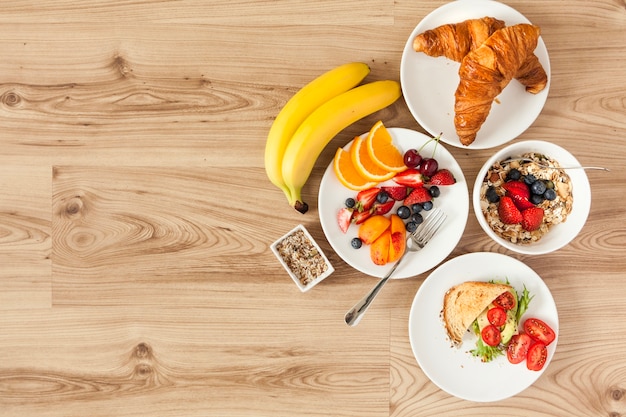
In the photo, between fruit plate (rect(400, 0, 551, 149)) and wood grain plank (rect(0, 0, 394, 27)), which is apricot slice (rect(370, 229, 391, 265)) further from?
wood grain plank (rect(0, 0, 394, 27))

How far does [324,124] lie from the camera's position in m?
1.29

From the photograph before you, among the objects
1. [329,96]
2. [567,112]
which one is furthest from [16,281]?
[567,112]

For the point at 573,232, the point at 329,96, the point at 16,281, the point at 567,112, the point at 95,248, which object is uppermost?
the point at 16,281

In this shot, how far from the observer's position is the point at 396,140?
4.36 feet

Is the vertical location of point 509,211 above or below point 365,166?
below

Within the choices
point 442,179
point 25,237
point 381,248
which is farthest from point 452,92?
point 25,237

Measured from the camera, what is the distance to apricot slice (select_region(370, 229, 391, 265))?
4.25 ft

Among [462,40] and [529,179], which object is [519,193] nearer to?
[529,179]

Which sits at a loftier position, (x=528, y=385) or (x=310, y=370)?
(x=310, y=370)

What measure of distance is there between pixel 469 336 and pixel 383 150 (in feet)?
1.77

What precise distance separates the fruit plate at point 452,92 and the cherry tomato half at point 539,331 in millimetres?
470

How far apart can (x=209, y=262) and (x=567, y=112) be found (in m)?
1.05

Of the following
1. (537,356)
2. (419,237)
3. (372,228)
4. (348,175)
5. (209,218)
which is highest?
(209,218)

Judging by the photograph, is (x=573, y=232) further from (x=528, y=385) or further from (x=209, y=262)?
(x=209, y=262)
